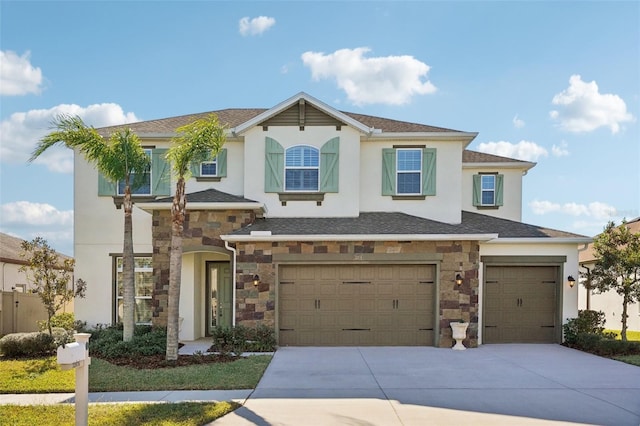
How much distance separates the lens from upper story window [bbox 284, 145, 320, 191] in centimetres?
1331

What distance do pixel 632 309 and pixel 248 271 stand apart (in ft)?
51.0

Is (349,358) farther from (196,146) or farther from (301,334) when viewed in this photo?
(196,146)

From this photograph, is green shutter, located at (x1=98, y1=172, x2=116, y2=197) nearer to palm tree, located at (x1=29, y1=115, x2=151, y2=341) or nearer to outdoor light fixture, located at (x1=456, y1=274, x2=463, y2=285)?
palm tree, located at (x1=29, y1=115, x2=151, y2=341)

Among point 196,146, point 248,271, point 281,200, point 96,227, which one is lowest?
point 248,271

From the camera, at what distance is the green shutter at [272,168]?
43.2ft

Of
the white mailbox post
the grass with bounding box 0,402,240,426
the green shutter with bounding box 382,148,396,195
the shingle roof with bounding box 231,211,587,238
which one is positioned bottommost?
the grass with bounding box 0,402,240,426

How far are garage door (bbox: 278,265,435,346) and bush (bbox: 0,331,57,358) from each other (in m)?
5.53

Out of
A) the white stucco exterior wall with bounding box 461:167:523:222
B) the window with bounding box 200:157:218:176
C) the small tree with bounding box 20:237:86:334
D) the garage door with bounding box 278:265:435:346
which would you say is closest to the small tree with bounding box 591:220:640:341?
the white stucco exterior wall with bounding box 461:167:523:222

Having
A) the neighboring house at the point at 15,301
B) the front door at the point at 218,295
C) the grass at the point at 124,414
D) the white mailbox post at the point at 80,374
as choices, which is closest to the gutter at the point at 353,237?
the front door at the point at 218,295

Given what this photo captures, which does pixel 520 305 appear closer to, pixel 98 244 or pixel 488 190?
pixel 488 190

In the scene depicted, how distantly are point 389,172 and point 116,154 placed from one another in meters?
7.63

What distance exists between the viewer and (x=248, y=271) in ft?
38.5

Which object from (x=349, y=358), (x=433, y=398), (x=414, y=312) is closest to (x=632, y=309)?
(x=414, y=312)

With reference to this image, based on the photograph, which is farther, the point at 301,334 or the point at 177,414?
the point at 301,334
